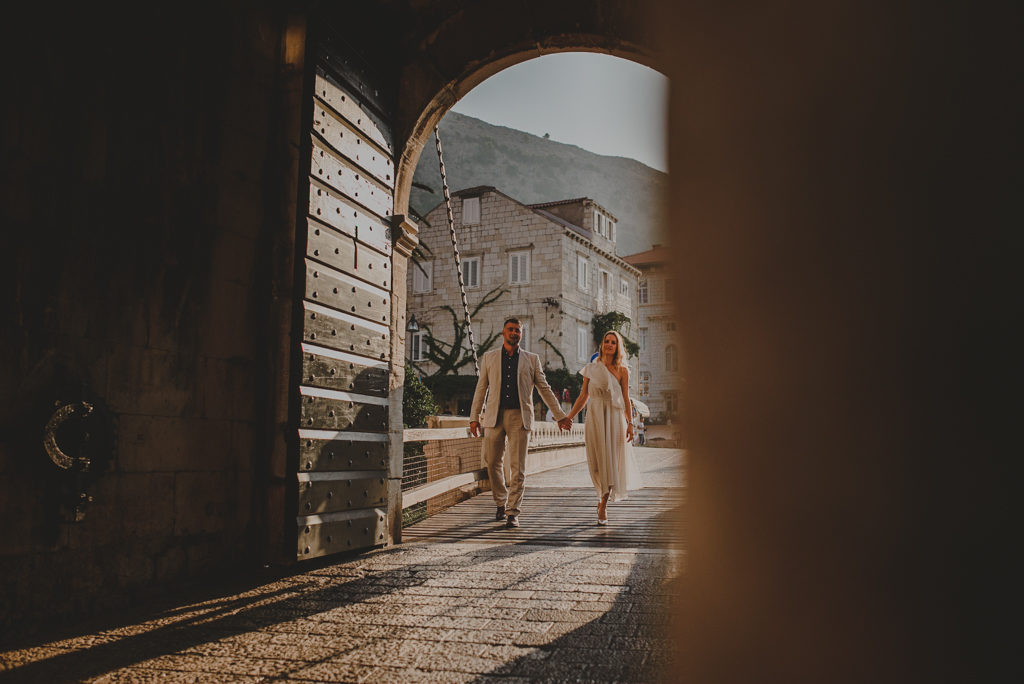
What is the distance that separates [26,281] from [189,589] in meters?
1.88

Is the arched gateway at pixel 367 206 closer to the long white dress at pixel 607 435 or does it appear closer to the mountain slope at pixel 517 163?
the long white dress at pixel 607 435

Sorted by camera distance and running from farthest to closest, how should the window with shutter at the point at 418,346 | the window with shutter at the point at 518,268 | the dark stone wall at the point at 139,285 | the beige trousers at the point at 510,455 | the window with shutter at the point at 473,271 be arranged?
1. the window with shutter at the point at 473,271
2. the window with shutter at the point at 418,346
3. the window with shutter at the point at 518,268
4. the beige trousers at the point at 510,455
5. the dark stone wall at the point at 139,285

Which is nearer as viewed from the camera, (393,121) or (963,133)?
(963,133)

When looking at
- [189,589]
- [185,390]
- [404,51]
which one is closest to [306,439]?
[185,390]

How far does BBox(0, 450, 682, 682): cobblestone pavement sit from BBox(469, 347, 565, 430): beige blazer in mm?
2456

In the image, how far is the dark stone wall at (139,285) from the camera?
333 centimetres

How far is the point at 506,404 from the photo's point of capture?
700cm

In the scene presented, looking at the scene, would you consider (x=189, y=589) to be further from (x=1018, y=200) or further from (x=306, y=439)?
(x=1018, y=200)

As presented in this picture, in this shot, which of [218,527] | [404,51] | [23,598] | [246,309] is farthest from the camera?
[404,51]

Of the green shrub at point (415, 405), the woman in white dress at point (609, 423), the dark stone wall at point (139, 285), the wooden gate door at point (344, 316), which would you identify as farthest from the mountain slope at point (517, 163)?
the dark stone wall at point (139, 285)

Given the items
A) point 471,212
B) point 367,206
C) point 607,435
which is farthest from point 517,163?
point 367,206

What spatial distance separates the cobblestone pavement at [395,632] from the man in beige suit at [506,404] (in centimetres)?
238

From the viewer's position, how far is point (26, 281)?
334cm

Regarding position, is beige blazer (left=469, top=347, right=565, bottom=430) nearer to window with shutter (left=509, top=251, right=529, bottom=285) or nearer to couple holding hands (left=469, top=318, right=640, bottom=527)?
couple holding hands (left=469, top=318, right=640, bottom=527)
